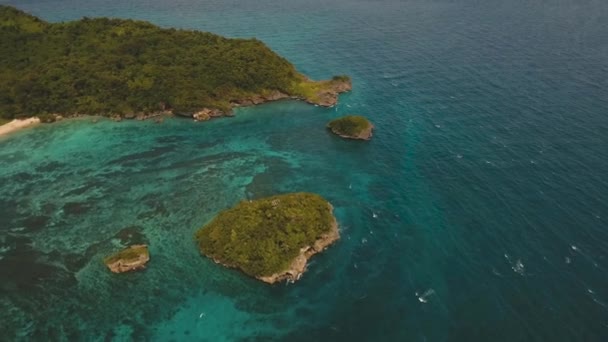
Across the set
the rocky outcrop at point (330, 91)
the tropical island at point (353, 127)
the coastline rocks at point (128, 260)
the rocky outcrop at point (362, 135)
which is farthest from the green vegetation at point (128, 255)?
the rocky outcrop at point (330, 91)

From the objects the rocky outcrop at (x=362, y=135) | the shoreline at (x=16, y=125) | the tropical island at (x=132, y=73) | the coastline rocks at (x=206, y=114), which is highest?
the tropical island at (x=132, y=73)

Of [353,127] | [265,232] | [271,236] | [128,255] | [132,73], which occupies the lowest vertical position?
[128,255]

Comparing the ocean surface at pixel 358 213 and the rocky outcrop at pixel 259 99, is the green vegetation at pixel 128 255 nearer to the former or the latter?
the ocean surface at pixel 358 213

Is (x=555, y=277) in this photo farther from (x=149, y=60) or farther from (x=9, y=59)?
A: (x=9, y=59)

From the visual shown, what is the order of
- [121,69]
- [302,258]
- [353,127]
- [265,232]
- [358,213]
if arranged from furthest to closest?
1. [121,69]
2. [353,127]
3. [358,213]
4. [265,232]
5. [302,258]

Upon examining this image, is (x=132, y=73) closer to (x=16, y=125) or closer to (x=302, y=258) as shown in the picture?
(x=16, y=125)

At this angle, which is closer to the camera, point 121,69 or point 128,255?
point 128,255

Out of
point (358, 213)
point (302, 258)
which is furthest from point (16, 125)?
point (358, 213)
